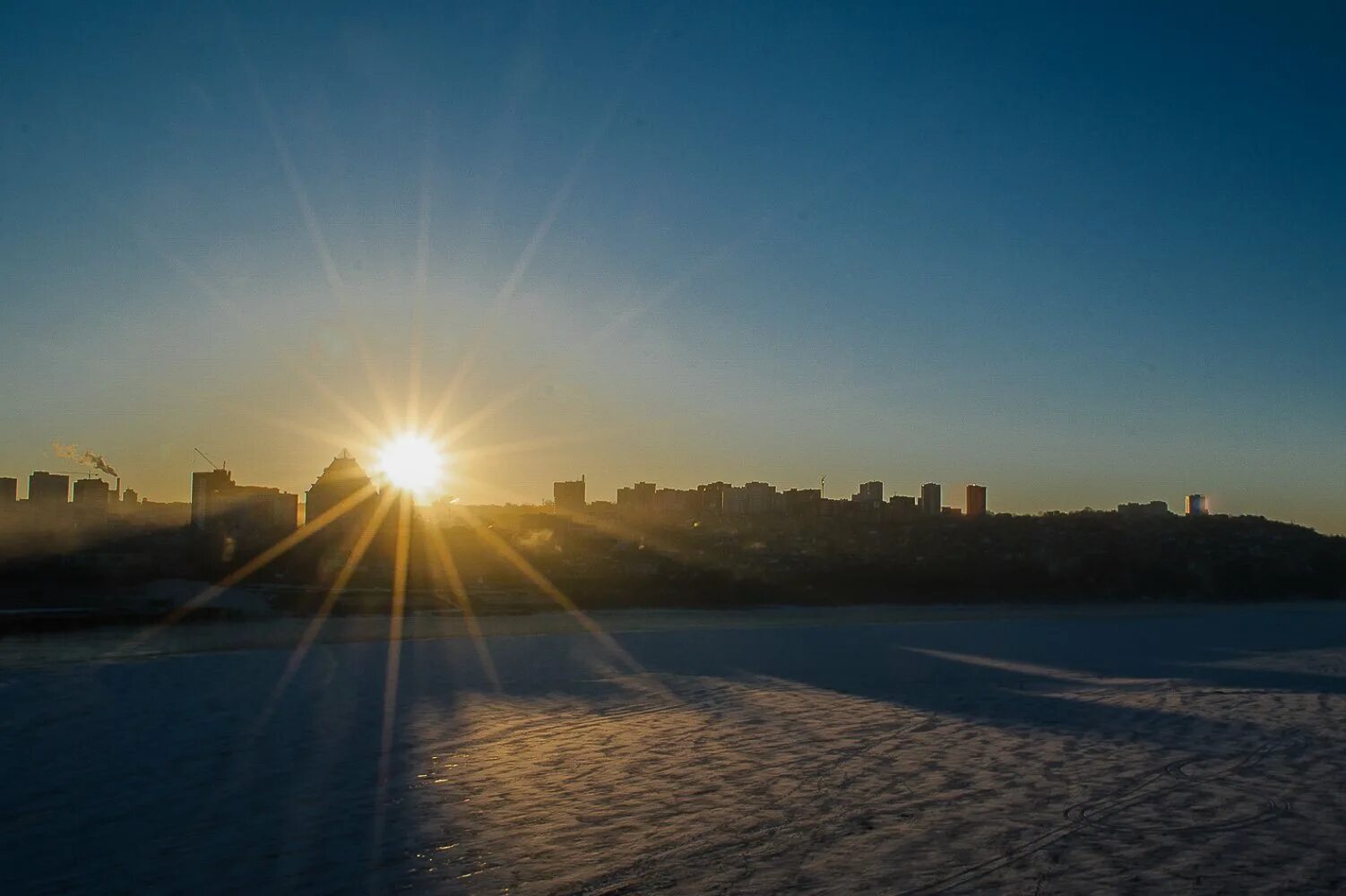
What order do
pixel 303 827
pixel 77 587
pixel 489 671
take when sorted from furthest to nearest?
1. pixel 77 587
2. pixel 489 671
3. pixel 303 827

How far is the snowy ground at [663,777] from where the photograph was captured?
6895mm

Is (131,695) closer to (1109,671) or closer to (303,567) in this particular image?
(1109,671)

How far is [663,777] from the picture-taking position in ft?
31.2

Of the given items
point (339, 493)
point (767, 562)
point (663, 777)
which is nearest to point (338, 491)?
point (339, 493)

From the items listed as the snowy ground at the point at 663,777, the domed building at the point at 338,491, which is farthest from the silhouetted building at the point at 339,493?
the snowy ground at the point at 663,777

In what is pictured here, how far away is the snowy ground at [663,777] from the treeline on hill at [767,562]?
46.5ft

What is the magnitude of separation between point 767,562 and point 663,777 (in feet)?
112

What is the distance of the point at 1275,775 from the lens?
31.0 feet

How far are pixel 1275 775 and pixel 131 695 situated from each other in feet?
42.8

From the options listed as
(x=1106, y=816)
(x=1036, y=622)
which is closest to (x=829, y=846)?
(x=1106, y=816)

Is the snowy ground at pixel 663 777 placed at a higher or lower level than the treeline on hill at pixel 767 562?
lower

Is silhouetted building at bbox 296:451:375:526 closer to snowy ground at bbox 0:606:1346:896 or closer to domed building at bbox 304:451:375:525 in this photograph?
domed building at bbox 304:451:375:525

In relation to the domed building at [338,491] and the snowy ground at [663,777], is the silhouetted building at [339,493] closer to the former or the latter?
the domed building at [338,491]

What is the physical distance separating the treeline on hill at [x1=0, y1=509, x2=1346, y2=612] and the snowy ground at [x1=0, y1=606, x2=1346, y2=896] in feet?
46.5
